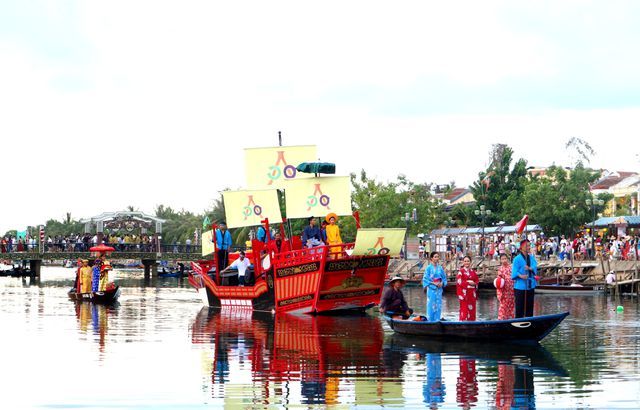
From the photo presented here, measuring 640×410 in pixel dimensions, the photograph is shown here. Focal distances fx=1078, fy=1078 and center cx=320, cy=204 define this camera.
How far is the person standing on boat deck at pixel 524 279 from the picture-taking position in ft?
74.2

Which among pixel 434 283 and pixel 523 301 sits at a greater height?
pixel 434 283

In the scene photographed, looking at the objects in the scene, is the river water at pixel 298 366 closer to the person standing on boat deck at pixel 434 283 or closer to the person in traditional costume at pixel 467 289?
the person standing on boat deck at pixel 434 283

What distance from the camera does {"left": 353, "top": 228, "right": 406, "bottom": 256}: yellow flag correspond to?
32.5 meters

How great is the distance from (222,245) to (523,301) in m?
18.7

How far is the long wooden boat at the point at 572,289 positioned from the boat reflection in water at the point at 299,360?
19.6 metres

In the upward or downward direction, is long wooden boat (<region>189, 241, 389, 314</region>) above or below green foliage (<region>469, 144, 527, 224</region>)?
below

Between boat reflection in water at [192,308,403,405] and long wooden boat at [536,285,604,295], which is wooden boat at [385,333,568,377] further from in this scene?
long wooden boat at [536,285,604,295]

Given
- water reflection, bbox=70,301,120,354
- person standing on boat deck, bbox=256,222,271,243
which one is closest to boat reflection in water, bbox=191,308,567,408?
water reflection, bbox=70,301,120,354

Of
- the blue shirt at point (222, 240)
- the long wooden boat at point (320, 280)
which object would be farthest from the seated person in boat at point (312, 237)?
the blue shirt at point (222, 240)

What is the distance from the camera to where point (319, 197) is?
1452 inches

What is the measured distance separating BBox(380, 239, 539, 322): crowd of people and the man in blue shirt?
47.4 feet

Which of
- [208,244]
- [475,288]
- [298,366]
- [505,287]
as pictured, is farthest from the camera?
[208,244]

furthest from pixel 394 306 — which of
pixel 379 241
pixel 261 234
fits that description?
pixel 261 234

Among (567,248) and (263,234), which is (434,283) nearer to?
(263,234)
